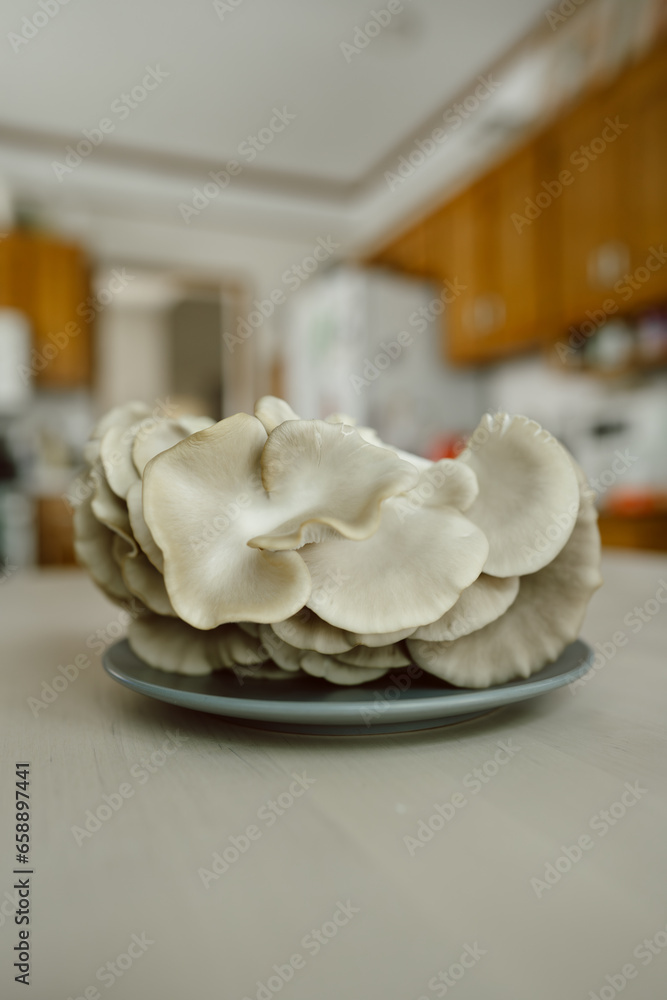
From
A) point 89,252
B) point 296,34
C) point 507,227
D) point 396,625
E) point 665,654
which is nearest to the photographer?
point 396,625

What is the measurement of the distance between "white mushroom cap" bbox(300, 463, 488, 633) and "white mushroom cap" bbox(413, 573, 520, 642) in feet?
0.10

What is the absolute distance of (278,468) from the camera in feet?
1.21

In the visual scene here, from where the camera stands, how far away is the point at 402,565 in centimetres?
37

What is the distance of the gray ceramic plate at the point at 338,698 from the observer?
1.14ft

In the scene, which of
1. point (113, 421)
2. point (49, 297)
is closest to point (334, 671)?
point (113, 421)

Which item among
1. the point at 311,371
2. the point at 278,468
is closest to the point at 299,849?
the point at 278,468

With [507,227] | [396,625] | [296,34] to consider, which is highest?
[296,34]

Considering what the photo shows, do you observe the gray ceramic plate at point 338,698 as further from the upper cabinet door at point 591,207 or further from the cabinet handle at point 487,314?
the cabinet handle at point 487,314

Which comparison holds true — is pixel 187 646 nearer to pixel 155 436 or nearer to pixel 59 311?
pixel 155 436

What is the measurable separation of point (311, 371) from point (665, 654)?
4.13 m

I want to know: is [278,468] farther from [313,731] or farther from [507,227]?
[507,227]

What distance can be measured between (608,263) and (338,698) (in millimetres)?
2758

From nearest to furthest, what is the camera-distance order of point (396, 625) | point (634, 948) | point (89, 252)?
point (634, 948) < point (396, 625) < point (89, 252)

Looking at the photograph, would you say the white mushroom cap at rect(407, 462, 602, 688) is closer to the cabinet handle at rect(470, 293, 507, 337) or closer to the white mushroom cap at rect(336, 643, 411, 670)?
the white mushroom cap at rect(336, 643, 411, 670)
